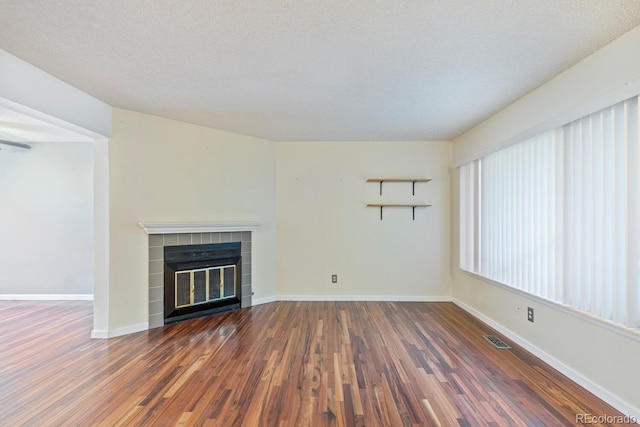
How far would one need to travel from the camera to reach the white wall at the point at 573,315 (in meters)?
1.92

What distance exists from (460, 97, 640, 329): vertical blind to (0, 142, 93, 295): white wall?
18.5 feet

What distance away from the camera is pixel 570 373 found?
237 cm

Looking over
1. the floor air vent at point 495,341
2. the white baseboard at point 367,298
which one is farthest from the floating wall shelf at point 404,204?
the floor air vent at point 495,341

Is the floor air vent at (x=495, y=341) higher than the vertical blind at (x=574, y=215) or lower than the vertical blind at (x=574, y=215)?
lower

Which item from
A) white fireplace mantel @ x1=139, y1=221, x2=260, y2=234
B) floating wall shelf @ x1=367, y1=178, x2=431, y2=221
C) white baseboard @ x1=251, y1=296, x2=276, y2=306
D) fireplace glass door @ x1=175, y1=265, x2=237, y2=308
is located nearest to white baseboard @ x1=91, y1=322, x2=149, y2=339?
fireplace glass door @ x1=175, y1=265, x2=237, y2=308

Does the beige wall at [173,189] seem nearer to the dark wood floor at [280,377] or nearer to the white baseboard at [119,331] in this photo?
the white baseboard at [119,331]

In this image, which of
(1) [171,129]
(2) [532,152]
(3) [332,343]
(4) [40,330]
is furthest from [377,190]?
(4) [40,330]

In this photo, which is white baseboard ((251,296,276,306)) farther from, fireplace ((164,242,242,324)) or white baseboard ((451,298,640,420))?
white baseboard ((451,298,640,420))

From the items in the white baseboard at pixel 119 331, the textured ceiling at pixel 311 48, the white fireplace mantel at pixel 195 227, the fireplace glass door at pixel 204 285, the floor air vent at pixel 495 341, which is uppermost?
the textured ceiling at pixel 311 48

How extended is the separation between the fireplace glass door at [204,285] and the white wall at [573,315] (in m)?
3.31

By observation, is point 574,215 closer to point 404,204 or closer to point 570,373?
point 570,373

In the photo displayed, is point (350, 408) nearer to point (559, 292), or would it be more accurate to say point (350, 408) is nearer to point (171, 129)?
point (559, 292)

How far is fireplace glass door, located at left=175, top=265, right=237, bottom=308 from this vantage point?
3.80 m

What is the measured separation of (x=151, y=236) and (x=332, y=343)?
7.76 feet
